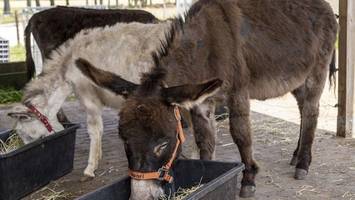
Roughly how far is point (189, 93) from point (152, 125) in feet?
0.83

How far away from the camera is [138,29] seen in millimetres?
4223

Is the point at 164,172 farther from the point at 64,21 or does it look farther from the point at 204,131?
the point at 64,21

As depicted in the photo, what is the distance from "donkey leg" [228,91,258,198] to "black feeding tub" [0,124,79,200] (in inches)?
56.5

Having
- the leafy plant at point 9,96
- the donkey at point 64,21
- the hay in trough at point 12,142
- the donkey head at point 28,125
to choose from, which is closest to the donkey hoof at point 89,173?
the donkey head at point 28,125

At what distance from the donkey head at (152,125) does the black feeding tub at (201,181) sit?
0.76 feet

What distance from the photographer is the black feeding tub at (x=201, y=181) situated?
2.58 metres

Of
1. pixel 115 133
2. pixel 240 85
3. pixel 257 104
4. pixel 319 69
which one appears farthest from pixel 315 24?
pixel 257 104

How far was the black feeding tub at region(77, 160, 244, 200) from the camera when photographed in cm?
258

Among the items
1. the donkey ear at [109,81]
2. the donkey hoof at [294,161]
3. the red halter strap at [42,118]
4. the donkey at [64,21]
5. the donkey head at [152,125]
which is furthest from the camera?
the donkey at [64,21]

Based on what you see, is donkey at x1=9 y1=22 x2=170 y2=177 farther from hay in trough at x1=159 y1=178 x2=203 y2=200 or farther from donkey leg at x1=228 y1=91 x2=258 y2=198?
hay in trough at x1=159 y1=178 x2=203 y2=200

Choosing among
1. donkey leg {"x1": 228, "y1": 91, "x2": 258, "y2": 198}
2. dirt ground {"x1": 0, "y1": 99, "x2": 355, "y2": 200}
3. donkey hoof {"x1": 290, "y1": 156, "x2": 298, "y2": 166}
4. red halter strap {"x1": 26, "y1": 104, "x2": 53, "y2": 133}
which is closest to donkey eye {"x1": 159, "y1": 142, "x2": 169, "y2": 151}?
donkey leg {"x1": 228, "y1": 91, "x2": 258, "y2": 198}

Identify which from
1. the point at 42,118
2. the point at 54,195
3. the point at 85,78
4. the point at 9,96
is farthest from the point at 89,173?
the point at 9,96

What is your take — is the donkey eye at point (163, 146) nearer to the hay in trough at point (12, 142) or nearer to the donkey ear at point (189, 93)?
the donkey ear at point (189, 93)

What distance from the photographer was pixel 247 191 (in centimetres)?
377
